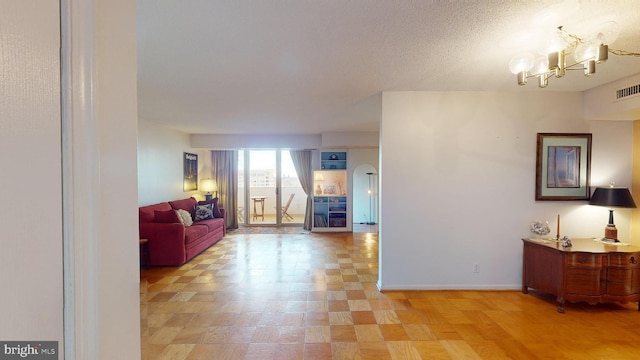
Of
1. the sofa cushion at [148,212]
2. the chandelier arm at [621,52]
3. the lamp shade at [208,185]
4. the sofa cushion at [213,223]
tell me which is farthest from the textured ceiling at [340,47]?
the lamp shade at [208,185]

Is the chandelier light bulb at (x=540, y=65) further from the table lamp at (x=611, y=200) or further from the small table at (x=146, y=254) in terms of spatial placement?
the small table at (x=146, y=254)

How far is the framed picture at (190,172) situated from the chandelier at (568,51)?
6.92m

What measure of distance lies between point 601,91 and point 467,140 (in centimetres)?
166

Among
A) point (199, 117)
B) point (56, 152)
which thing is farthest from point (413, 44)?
point (199, 117)

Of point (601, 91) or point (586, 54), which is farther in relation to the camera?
point (601, 91)

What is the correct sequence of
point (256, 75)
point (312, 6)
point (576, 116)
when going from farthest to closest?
point (576, 116) → point (256, 75) → point (312, 6)

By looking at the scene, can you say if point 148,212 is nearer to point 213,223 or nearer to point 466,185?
point 213,223

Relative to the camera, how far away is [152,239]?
181 inches

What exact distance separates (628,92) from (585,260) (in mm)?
1967

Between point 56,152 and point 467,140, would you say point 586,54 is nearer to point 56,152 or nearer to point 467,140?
point 467,140

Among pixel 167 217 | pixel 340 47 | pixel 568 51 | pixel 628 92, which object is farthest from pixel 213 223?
pixel 628 92

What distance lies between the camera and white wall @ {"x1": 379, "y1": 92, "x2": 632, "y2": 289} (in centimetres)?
365

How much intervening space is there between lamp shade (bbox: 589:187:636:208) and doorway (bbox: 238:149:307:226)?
6.39m

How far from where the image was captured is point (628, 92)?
3.10 m
